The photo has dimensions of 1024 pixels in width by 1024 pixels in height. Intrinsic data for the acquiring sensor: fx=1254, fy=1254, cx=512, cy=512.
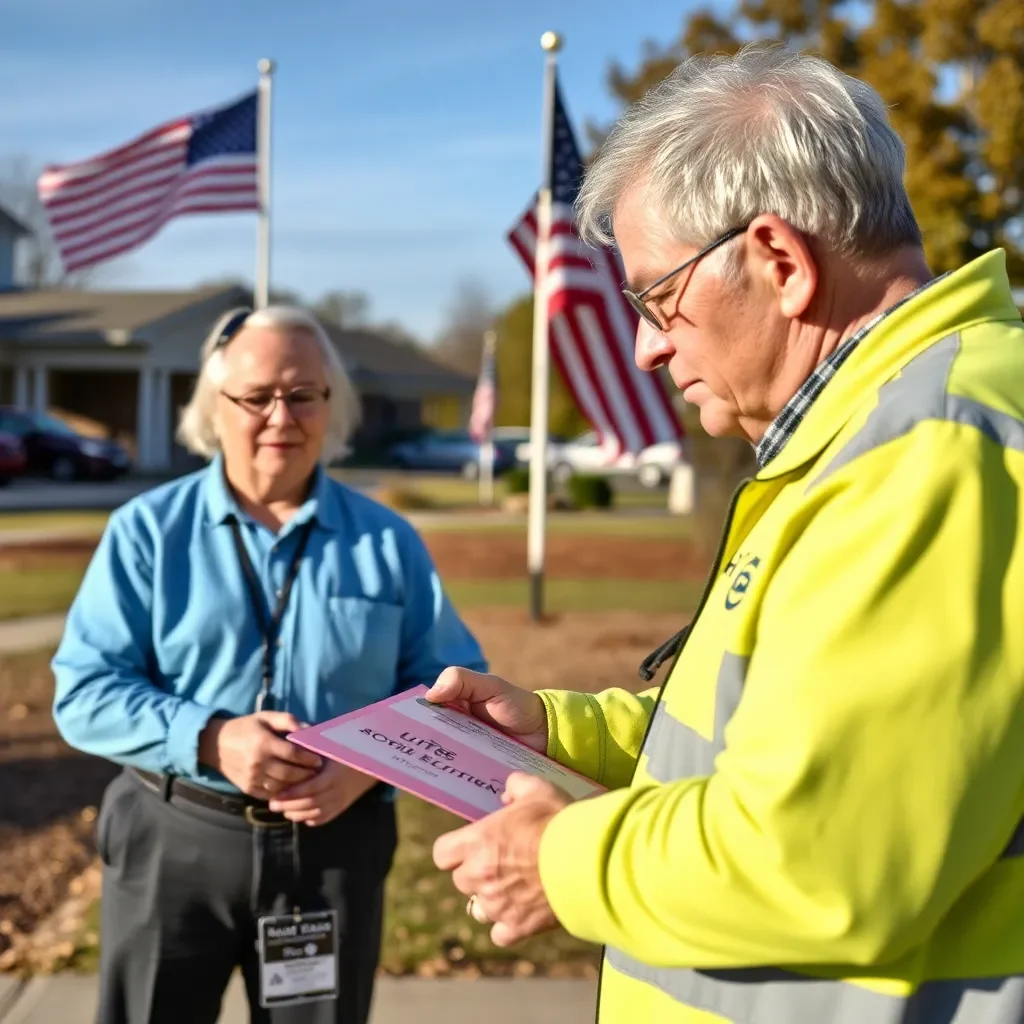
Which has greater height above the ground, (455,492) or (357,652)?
(357,652)

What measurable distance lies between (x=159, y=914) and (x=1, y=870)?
9.53 ft

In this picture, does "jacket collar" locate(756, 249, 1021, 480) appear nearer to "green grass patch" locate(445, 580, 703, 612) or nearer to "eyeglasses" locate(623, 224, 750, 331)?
"eyeglasses" locate(623, 224, 750, 331)

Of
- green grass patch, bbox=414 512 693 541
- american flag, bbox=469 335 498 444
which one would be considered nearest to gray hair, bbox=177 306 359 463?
green grass patch, bbox=414 512 693 541

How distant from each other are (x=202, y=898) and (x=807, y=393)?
1.83m

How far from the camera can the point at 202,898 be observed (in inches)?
106

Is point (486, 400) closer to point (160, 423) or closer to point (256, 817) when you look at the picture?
point (160, 423)

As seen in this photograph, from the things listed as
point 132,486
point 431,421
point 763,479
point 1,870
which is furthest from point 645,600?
point 431,421

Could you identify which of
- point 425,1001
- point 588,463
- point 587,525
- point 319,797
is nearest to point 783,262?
point 319,797

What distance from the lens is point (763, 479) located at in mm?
1429

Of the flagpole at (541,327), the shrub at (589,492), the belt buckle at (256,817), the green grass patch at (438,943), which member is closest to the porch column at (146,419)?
the shrub at (589,492)

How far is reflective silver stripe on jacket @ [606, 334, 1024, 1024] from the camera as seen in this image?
4.22 feet

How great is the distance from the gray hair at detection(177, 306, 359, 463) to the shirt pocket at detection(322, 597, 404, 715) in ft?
1.76

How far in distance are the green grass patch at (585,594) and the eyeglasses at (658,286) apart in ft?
33.4

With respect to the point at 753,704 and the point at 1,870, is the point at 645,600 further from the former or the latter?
the point at 753,704
